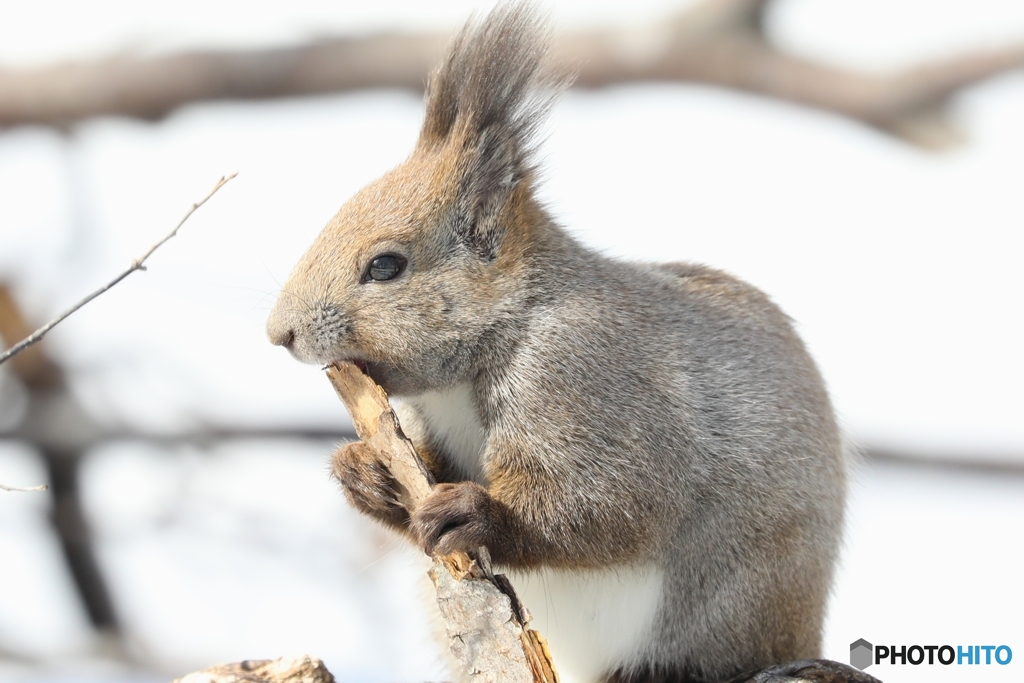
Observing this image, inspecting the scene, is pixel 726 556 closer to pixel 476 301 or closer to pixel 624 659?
pixel 624 659

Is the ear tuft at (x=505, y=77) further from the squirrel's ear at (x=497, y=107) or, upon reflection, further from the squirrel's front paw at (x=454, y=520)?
the squirrel's front paw at (x=454, y=520)

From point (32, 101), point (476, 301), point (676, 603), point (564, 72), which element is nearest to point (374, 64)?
point (32, 101)

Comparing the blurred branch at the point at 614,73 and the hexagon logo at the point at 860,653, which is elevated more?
the blurred branch at the point at 614,73

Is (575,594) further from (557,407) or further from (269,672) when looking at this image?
(269,672)

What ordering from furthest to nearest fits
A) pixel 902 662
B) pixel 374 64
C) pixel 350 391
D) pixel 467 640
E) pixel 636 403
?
1. pixel 374 64
2. pixel 902 662
3. pixel 636 403
4. pixel 350 391
5. pixel 467 640

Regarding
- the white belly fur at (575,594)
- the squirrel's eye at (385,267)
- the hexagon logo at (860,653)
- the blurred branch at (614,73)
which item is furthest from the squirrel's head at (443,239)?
the blurred branch at (614,73)

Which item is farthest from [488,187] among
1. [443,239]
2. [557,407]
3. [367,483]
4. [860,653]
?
[860,653]
